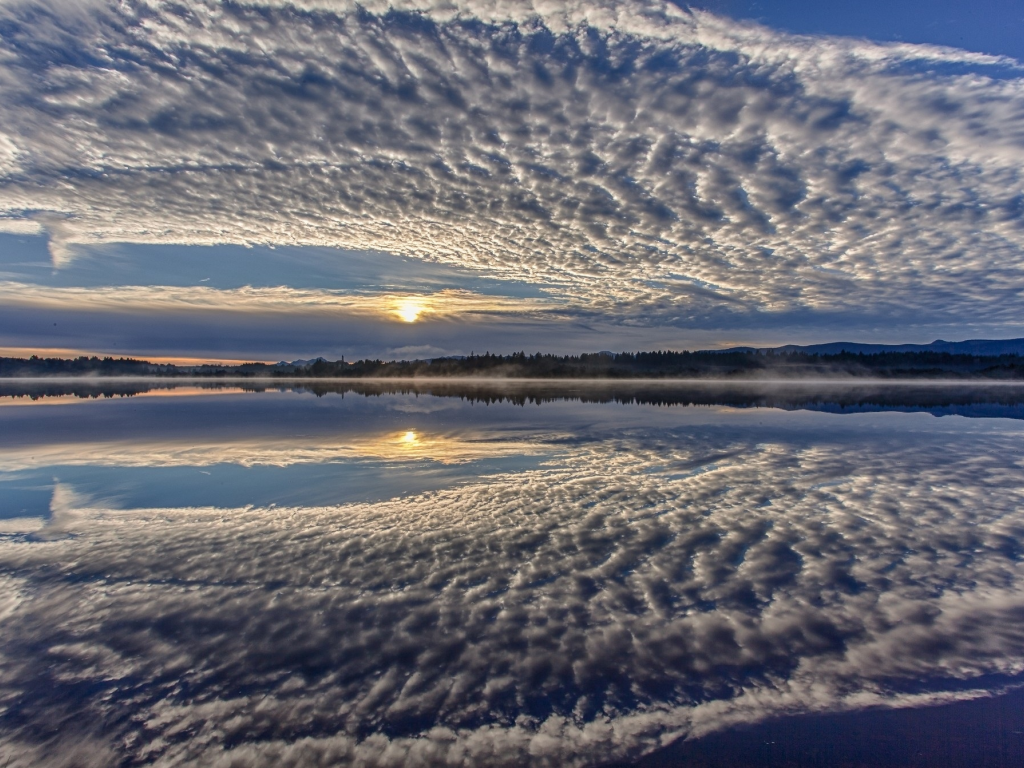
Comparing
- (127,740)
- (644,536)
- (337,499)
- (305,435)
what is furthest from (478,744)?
(305,435)

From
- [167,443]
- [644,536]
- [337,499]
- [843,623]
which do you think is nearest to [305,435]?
[167,443]

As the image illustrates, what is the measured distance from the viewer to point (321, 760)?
3834 millimetres

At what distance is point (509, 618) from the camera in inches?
229

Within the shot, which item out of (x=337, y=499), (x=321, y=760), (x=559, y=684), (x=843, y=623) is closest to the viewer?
(x=321, y=760)

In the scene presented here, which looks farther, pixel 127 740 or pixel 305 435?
pixel 305 435

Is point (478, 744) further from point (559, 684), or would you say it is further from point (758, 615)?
point (758, 615)

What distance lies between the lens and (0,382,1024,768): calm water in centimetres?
409

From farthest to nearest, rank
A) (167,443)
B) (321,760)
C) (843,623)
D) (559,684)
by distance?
(167,443) < (843,623) < (559,684) < (321,760)

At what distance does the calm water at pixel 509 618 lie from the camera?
409 centimetres

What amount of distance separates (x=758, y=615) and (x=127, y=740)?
5.93 meters

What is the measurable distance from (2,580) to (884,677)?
33.3 ft

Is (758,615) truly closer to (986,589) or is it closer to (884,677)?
(884,677)

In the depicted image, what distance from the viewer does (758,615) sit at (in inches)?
231

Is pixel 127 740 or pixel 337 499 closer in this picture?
pixel 127 740
